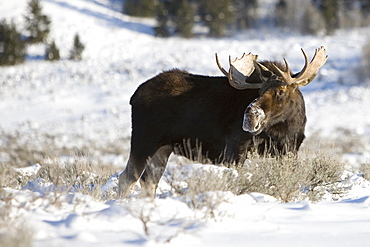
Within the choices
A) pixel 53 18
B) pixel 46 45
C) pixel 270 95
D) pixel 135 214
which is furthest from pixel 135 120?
pixel 53 18

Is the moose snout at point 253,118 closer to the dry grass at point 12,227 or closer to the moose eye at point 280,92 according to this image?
the moose eye at point 280,92

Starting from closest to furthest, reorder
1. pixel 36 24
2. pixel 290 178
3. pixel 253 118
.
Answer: pixel 290 178
pixel 253 118
pixel 36 24

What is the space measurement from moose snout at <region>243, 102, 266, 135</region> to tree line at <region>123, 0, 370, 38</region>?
3638cm

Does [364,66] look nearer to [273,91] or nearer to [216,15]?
[216,15]

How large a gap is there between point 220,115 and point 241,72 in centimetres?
65

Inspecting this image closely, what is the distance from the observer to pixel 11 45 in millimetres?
35281

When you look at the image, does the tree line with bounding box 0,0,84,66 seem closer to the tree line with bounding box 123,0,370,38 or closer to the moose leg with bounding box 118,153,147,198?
the tree line with bounding box 123,0,370,38

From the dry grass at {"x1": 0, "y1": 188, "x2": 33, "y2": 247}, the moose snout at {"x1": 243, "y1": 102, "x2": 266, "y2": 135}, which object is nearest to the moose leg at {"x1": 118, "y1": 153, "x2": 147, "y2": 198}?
the moose snout at {"x1": 243, "y1": 102, "x2": 266, "y2": 135}

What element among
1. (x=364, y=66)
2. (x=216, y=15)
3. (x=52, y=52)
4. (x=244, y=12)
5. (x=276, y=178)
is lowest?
(x=276, y=178)

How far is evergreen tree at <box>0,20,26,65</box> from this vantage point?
1382 inches

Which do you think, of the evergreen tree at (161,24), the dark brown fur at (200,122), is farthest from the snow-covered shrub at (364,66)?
the dark brown fur at (200,122)

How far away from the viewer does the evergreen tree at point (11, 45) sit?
3509 centimetres

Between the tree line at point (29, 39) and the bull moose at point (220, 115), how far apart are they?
28628 mm

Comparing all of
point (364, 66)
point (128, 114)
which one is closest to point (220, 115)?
point (128, 114)
